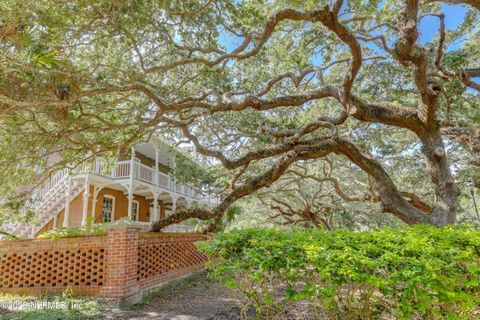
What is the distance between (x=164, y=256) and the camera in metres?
8.41

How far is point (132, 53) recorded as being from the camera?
27.9 feet

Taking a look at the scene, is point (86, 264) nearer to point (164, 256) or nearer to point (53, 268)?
point (53, 268)

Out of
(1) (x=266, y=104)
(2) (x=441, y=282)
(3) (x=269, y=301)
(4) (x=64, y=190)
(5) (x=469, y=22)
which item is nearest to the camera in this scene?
(2) (x=441, y=282)

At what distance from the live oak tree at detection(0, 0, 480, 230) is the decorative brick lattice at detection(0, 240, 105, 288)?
6.59 ft

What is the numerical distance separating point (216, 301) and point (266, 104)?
4.63 meters

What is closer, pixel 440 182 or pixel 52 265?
pixel 440 182

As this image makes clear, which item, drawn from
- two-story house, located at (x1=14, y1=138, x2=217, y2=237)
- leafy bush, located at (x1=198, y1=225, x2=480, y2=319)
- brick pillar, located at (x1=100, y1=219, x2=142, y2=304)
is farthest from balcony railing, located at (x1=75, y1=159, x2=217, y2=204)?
leafy bush, located at (x1=198, y1=225, x2=480, y2=319)

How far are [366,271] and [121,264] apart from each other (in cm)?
521

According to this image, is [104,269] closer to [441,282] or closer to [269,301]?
[269,301]

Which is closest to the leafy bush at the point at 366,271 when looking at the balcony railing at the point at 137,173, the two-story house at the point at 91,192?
the two-story house at the point at 91,192

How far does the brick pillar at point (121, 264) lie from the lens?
6328 millimetres

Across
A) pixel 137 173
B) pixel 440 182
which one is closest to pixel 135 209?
pixel 137 173

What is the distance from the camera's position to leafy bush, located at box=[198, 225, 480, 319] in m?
3.11

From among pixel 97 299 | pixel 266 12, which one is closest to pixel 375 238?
pixel 97 299
